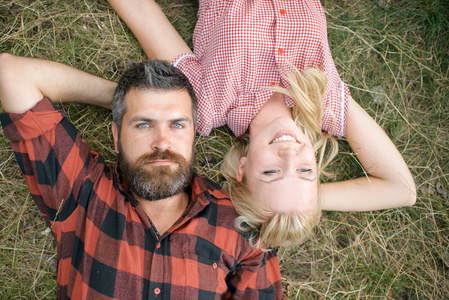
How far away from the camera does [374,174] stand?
3.42 meters

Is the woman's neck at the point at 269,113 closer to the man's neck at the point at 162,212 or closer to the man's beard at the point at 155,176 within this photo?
the man's beard at the point at 155,176

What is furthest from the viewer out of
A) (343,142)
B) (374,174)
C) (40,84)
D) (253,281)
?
(343,142)

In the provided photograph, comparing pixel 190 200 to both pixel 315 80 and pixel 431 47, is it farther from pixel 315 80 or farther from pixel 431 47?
Answer: pixel 431 47

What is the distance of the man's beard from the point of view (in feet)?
8.48

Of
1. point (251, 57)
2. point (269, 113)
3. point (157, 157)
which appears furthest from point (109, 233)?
point (251, 57)

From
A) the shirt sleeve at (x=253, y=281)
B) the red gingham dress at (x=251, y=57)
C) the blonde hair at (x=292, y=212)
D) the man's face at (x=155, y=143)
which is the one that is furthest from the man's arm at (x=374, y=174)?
the man's face at (x=155, y=143)

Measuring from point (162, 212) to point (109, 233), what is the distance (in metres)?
0.45

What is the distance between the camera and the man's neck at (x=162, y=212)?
286 cm

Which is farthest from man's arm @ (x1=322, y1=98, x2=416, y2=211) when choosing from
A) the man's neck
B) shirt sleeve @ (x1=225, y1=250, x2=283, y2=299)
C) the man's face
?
the man's face

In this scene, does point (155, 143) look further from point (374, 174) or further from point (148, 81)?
point (374, 174)

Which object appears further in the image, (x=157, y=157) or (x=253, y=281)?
(x=253, y=281)

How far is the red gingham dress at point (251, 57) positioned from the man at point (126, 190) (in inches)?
14.9

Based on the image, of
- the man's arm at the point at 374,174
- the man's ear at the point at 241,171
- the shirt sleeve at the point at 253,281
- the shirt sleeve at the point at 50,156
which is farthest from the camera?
the man's arm at the point at 374,174

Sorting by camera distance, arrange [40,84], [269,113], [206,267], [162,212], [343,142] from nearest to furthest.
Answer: [40,84] < [206,267] < [162,212] < [269,113] < [343,142]
